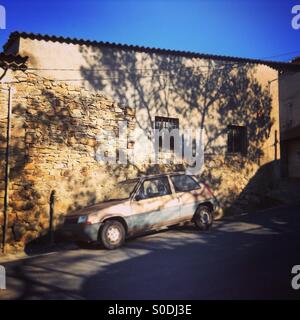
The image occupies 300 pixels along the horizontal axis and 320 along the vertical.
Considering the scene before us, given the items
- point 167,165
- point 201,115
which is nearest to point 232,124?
point 201,115

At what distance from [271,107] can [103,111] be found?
7.69 m

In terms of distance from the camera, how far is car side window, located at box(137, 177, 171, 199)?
7.88 meters

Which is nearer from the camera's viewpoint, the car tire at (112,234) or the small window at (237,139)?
the car tire at (112,234)

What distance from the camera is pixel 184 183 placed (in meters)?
8.66

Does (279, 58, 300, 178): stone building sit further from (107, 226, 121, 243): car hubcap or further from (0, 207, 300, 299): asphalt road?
(107, 226, 121, 243): car hubcap

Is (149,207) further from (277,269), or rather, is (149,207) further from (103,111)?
(103,111)

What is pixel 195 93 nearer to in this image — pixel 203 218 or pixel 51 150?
pixel 203 218

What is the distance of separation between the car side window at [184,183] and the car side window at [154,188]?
0.26 meters

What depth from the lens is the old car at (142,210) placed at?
7.11 metres

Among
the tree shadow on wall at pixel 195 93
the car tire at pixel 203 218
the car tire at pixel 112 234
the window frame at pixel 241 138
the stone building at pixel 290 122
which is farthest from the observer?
the stone building at pixel 290 122

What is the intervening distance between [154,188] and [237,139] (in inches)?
258

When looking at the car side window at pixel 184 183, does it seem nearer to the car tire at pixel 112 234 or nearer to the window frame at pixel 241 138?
the car tire at pixel 112 234

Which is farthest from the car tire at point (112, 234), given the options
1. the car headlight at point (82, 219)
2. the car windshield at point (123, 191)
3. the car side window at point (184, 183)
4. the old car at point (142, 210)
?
the car side window at point (184, 183)

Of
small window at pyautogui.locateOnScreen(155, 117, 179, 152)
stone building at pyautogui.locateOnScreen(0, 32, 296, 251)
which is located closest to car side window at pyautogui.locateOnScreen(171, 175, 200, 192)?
stone building at pyautogui.locateOnScreen(0, 32, 296, 251)
